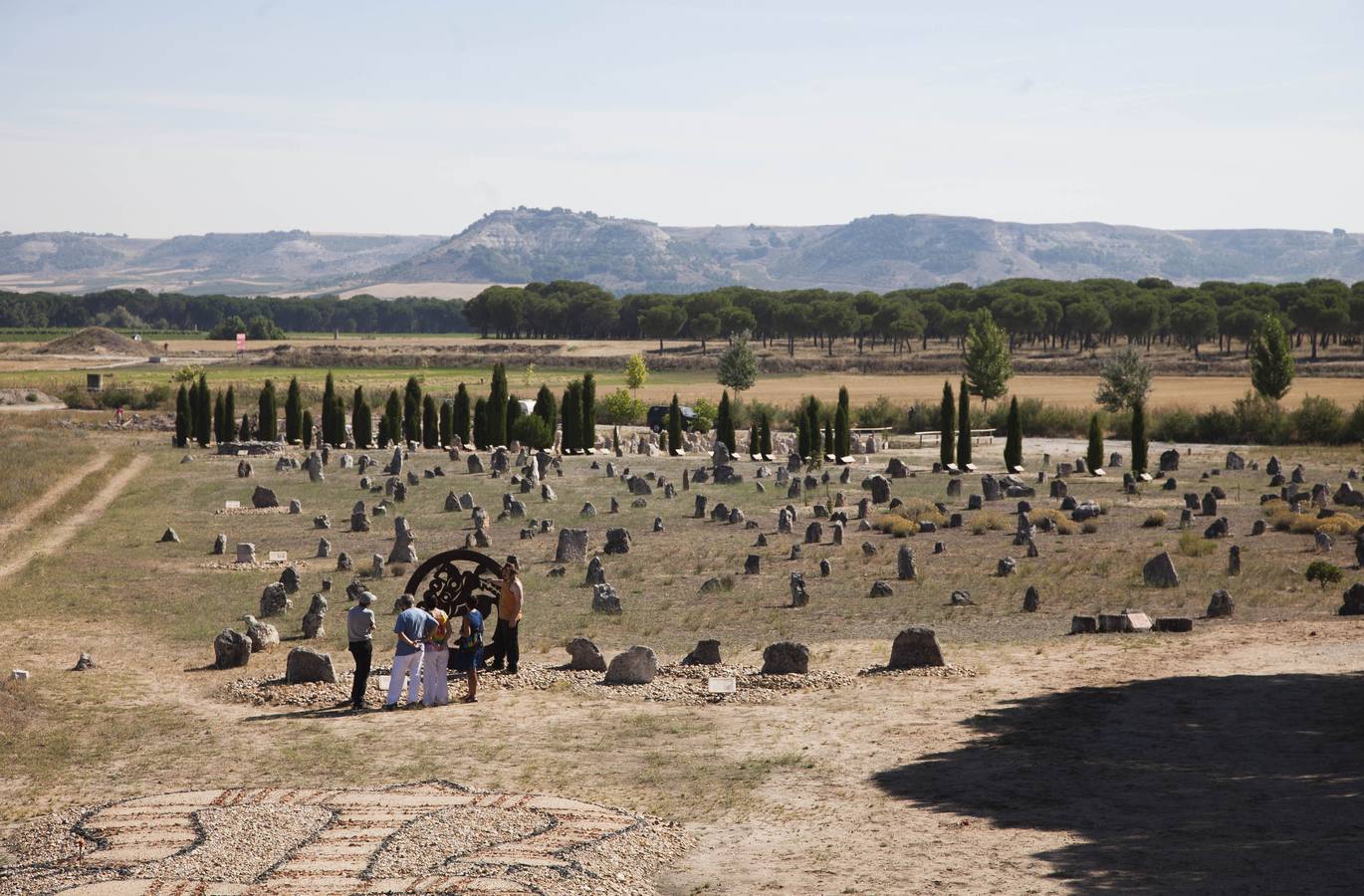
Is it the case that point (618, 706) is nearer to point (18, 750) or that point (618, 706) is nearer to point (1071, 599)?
point (18, 750)

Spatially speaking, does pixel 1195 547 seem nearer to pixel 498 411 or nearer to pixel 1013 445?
pixel 1013 445

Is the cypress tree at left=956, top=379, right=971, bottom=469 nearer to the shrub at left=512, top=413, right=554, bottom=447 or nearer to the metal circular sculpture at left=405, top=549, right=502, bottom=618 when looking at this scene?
the shrub at left=512, top=413, right=554, bottom=447

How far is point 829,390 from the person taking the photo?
4136 inches

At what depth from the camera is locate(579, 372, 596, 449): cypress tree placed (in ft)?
204

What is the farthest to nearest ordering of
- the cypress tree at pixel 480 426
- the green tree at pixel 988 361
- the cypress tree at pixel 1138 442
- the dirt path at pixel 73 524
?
the green tree at pixel 988 361 → the cypress tree at pixel 480 426 → the cypress tree at pixel 1138 442 → the dirt path at pixel 73 524

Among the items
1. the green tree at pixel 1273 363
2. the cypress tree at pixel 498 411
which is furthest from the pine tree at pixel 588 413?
the green tree at pixel 1273 363

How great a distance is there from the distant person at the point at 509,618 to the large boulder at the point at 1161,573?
13.2 meters

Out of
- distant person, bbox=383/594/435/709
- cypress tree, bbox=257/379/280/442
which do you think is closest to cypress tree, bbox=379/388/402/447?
cypress tree, bbox=257/379/280/442

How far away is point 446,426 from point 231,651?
45.4 metres

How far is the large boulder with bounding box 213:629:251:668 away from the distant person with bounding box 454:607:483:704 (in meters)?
3.72

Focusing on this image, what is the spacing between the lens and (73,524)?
3759 centimetres

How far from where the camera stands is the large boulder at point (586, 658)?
20.2 meters

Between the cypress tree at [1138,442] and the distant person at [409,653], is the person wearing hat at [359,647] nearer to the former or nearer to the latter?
the distant person at [409,653]

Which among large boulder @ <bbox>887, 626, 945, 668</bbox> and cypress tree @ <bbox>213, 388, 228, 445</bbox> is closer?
large boulder @ <bbox>887, 626, 945, 668</bbox>
